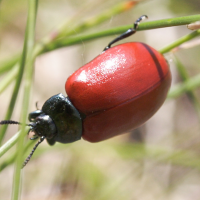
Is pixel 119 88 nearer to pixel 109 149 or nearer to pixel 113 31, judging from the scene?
pixel 113 31

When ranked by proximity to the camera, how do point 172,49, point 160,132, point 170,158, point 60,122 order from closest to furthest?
point 172,49
point 60,122
point 170,158
point 160,132

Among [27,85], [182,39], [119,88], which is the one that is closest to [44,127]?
[119,88]

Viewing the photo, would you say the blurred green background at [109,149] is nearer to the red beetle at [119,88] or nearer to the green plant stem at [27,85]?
the red beetle at [119,88]

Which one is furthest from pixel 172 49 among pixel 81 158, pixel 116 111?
pixel 81 158

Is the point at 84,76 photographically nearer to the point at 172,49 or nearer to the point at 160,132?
the point at 172,49

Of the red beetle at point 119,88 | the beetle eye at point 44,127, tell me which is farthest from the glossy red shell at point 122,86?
the beetle eye at point 44,127

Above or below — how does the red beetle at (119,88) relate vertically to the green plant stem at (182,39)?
below
